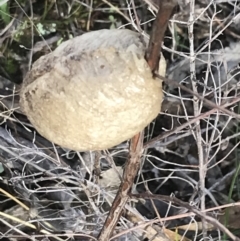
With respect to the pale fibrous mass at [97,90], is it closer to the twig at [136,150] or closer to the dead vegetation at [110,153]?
the twig at [136,150]

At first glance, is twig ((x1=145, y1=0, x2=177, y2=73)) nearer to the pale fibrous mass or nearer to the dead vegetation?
the pale fibrous mass

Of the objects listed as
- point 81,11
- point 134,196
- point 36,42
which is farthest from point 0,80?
point 134,196

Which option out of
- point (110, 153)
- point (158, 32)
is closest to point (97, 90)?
point (158, 32)

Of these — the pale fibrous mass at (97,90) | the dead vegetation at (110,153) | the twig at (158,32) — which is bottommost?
the dead vegetation at (110,153)

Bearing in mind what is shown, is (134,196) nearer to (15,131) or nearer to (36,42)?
(15,131)

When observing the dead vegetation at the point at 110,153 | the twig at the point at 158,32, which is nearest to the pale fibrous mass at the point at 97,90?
the twig at the point at 158,32

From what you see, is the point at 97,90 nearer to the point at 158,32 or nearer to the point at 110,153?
the point at 158,32
